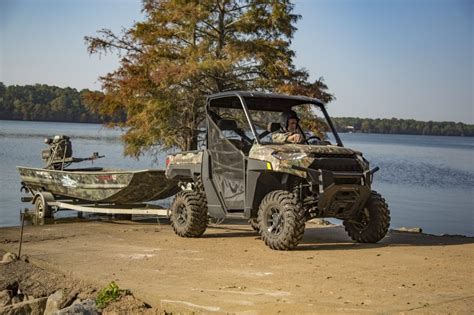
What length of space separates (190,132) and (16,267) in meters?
8.43

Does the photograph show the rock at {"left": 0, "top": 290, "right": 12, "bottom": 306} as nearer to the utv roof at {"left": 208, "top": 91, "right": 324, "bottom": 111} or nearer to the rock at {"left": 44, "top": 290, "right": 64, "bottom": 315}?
the rock at {"left": 44, "top": 290, "right": 64, "bottom": 315}

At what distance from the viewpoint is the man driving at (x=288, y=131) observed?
10.4 meters

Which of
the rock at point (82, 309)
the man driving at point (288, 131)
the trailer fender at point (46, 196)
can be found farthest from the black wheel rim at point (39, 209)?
the rock at point (82, 309)

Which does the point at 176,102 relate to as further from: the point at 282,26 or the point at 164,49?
the point at 282,26

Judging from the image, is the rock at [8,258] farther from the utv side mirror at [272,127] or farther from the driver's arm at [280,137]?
the utv side mirror at [272,127]

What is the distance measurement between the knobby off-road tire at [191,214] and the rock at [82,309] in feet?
13.9

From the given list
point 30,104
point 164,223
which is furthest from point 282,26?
point 30,104

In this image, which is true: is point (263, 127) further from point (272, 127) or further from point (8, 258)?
point (8, 258)

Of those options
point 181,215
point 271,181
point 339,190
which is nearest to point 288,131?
point 271,181

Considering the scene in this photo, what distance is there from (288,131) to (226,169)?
124cm

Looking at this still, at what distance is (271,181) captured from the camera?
10.2 m

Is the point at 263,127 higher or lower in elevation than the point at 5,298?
higher

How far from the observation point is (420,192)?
119 ft

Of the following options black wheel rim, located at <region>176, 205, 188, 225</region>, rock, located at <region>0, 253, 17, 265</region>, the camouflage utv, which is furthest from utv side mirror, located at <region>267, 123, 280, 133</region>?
rock, located at <region>0, 253, 17, 265</region>
